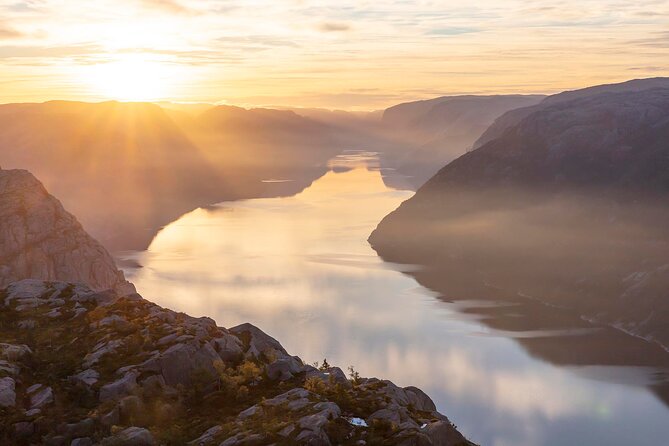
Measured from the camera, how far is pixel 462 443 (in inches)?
1147

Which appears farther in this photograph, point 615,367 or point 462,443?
point 615,367

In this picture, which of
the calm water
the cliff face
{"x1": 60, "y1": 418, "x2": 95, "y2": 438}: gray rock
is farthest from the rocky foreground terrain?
the cliff face

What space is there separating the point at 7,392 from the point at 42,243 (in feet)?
329

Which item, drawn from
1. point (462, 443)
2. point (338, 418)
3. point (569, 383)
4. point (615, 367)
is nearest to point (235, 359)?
point (338, 418)

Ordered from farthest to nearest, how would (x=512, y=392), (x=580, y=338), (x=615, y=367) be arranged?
(x=580, y=338) < (x=615, y=367) < (x=512, y=392)

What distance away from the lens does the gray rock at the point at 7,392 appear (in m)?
31.4

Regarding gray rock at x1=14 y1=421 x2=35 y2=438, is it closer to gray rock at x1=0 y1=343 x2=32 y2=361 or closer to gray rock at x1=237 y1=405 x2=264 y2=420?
gray rock at x1=0 y1=343 x2=32 y2=361

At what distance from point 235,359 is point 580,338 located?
140374mm

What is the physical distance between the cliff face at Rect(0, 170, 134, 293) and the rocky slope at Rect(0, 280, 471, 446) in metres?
85.5

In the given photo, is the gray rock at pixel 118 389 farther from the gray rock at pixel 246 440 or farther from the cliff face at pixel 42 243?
the cliff face at pixel 42 243

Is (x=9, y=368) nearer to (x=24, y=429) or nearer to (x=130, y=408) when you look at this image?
(x=24, y=429)

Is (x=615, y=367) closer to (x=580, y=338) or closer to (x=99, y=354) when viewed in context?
(x=580, y=338)

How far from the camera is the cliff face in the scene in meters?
122

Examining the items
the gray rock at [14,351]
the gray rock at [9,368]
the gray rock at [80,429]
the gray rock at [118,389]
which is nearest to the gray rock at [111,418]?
the gray rock at [80,429]
